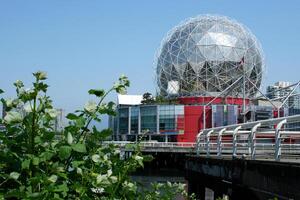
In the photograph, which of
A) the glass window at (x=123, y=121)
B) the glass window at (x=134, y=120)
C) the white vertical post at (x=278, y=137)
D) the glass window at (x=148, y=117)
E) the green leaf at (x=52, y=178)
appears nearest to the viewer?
the green leaf at (x=52, y=178)

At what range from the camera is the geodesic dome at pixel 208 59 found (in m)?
100

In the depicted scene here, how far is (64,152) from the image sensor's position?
3334 millimetres

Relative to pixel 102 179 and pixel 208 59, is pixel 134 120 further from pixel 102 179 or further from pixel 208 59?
pixel 102 179

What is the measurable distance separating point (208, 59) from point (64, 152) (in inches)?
3842

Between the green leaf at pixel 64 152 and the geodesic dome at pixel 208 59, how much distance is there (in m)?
93.9

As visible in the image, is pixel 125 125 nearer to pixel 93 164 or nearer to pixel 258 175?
pixel 258 175

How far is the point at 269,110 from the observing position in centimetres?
8994

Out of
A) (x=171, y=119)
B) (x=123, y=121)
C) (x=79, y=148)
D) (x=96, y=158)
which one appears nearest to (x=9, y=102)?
(x=79, y=148)

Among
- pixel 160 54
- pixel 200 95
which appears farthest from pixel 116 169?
pixel 160 54

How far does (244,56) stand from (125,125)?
1066 inches

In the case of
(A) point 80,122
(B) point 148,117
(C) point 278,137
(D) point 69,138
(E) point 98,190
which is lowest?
(E) point 98,190

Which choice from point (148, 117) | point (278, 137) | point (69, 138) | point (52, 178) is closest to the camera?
point (52, 178)

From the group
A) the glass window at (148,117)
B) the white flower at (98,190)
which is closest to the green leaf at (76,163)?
the white flower at (98,190)

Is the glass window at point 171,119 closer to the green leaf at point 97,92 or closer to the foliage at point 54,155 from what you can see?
the foliage at point 54,155
